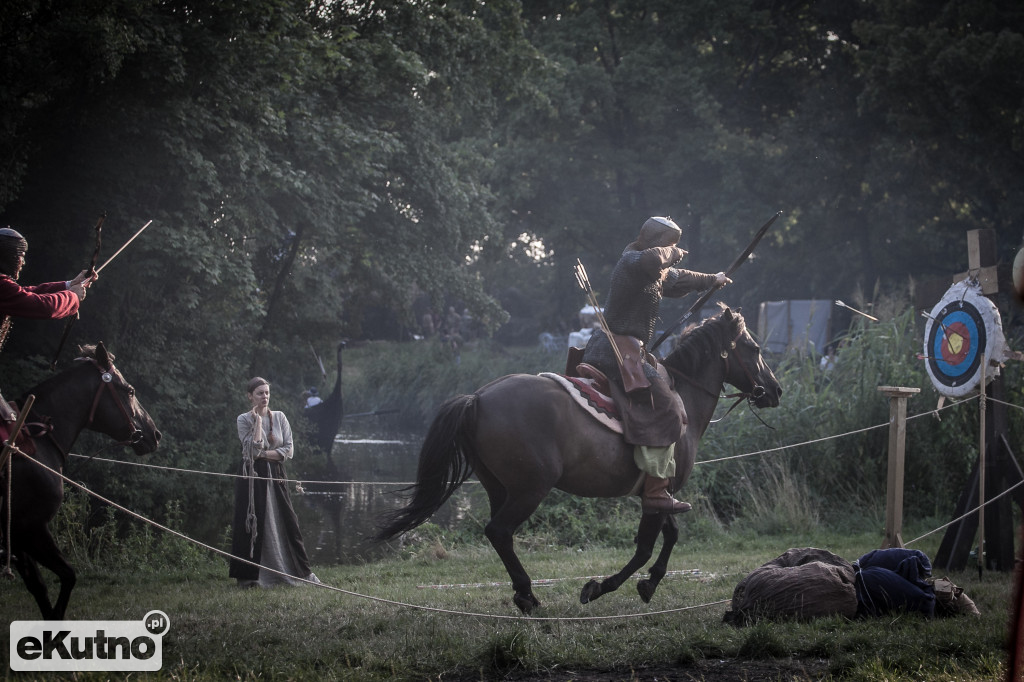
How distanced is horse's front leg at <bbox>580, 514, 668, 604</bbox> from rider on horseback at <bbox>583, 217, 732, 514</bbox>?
0.10 m

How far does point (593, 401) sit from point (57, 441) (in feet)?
10.9

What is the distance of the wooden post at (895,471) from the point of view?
672 centimetres

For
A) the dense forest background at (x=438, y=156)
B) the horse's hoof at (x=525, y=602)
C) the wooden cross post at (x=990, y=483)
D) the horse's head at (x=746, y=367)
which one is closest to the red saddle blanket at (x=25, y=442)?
the horse's hoof at (x=525, y=602)

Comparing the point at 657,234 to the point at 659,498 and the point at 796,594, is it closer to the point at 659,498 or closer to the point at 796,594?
the point at 659,498

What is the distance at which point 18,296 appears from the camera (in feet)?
17.0

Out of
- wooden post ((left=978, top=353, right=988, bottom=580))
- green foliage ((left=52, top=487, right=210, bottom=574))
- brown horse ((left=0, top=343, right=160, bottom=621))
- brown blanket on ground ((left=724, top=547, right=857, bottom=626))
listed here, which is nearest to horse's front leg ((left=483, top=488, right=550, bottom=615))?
brown blanket on ground ((left=724, top=547, right=857, bottom=626))

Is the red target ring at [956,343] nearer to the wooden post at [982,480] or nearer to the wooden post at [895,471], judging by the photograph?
the wooden post at [982,480]

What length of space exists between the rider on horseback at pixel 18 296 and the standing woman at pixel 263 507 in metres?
2.70

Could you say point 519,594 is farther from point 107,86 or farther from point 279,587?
point 107,86

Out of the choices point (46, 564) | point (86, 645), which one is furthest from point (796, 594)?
point (46, 564)

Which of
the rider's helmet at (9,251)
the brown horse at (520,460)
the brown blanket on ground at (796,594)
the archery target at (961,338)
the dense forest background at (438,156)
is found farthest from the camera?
the dense forest background at (438,156)

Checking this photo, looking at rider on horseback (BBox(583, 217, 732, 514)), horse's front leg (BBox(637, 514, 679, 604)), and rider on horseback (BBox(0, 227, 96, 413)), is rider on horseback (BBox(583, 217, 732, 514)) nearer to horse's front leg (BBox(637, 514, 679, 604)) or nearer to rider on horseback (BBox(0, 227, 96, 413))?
horse's front leg (BBox(637, 514, 679, 604))

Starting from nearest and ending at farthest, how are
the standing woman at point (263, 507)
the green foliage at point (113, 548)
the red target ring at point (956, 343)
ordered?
the red target ring at point (956, 343) < the standing woman at point (263, 507) < the green foliage at point (113, 548)

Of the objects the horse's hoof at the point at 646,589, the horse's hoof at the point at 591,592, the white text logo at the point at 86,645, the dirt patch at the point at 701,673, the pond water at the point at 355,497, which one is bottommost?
the pond water at the point at 355,497
